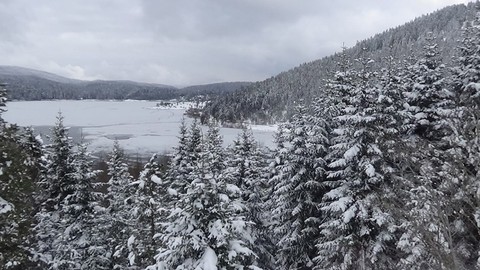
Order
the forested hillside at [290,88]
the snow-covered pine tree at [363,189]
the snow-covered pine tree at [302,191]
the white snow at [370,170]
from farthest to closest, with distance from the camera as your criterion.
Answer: the forested hillside at [290,88] → the snow-covered pine tree at [302,191] → the snow-covered pine tree at [363,189] → the white snow at [370,170]

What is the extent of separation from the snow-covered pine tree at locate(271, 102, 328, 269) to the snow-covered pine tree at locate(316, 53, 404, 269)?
1.96 meters

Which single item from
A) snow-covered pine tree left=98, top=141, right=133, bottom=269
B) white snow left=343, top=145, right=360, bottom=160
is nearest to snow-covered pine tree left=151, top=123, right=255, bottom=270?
white snow left=343, top=145, right=360, bottom=160

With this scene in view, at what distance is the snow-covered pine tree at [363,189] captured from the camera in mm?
14750

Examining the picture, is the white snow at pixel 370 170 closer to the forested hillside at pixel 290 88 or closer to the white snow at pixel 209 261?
the white snow at pixel 209 261

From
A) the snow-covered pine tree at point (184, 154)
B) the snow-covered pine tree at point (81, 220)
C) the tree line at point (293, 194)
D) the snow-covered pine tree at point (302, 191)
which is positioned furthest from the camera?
the snow-covered pine tree at point (184, 154)

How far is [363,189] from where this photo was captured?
598 inches

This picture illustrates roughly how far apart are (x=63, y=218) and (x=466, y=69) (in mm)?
20383

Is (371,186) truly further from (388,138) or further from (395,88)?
(395,88)

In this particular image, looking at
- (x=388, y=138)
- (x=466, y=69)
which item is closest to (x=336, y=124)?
(x=388, y=138)

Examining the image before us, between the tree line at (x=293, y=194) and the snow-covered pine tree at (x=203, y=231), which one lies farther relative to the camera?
the tree line at (x=293, y=194)

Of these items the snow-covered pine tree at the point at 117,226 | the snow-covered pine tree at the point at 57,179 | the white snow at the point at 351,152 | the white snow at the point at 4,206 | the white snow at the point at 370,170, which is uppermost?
the white snow at the point at 351,152

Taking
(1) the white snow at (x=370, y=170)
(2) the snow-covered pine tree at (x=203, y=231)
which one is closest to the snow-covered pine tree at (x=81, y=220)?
(2) the snow-covered pine tree at (x=203, y=231)

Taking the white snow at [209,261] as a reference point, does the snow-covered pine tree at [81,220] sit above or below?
below

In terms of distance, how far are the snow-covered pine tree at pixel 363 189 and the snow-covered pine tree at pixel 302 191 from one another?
196 centimetres
